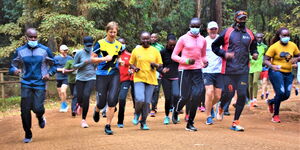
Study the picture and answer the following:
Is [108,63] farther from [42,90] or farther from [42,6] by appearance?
[42,6]

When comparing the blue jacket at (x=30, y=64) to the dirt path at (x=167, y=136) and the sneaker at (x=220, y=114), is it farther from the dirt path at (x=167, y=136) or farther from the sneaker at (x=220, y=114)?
the sneaker at (x=220, y=114)

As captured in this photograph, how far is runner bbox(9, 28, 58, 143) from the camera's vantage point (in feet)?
25.8

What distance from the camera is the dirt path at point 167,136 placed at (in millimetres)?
6547

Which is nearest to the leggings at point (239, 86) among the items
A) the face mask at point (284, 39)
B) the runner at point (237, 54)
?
the runner at point (237, 54)

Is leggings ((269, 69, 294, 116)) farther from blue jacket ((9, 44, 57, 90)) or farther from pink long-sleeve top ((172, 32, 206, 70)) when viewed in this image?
blue jacket ((9, 44, 57, 90))

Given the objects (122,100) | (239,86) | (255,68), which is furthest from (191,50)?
(255,68)

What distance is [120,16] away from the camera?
71.1 ft

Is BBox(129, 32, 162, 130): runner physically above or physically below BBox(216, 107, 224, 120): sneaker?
above

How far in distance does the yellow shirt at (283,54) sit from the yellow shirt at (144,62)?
10.3 feet

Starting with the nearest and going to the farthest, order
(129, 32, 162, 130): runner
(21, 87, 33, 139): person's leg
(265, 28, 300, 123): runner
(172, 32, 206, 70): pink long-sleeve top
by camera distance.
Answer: (21, 87, 33, 139): person's leg → (172, 32, 206, 70): pink long-sleeve top → (129, 32, 162, 130): runner → (265, 28, 300, 123): runner

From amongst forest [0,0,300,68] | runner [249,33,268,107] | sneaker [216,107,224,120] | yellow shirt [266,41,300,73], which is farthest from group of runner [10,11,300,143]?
forest [0,0,300,68]

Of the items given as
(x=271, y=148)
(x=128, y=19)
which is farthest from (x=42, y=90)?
(x=128, y=19)

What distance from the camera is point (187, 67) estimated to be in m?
8.38

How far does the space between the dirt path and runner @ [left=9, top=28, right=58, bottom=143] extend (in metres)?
0.58
